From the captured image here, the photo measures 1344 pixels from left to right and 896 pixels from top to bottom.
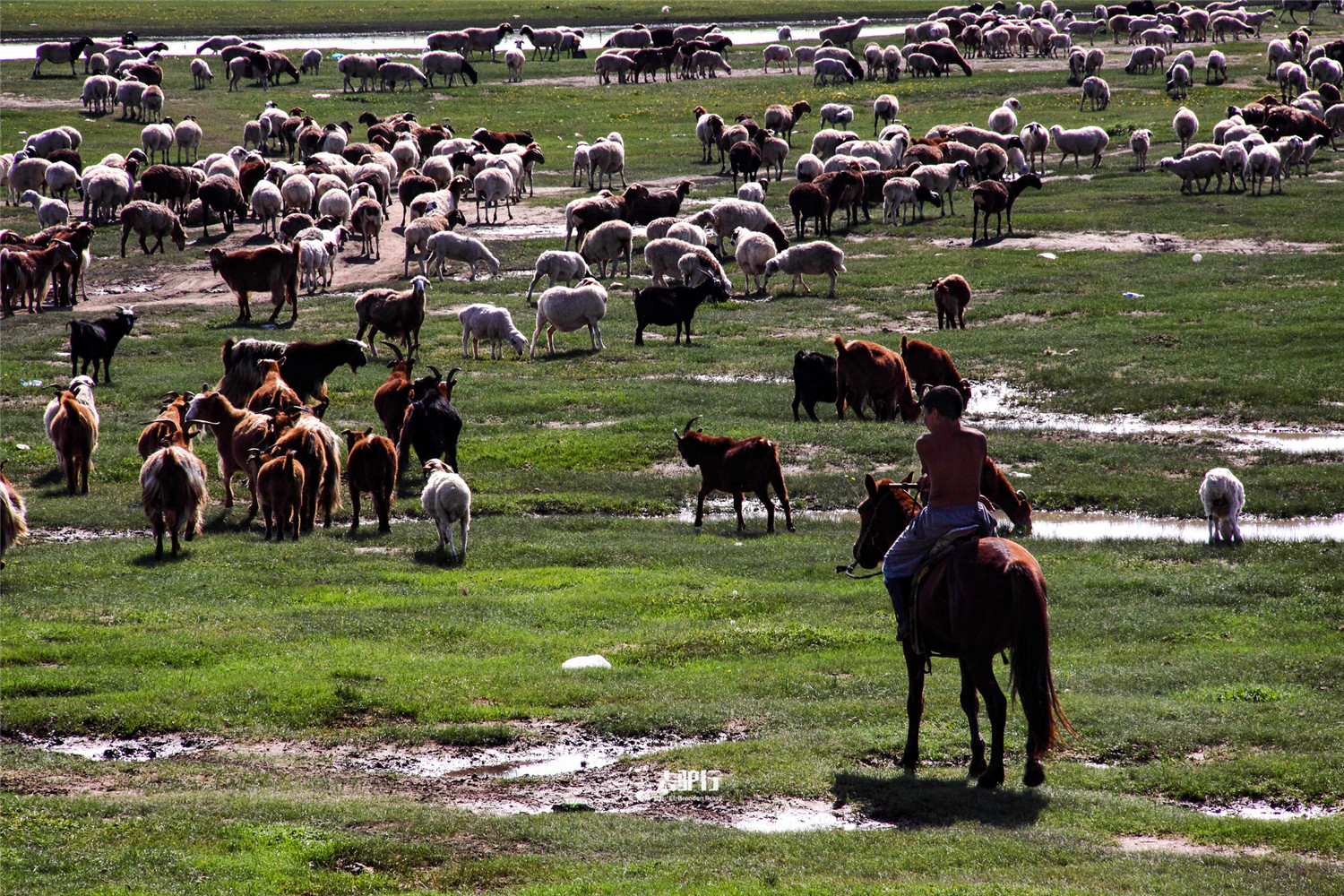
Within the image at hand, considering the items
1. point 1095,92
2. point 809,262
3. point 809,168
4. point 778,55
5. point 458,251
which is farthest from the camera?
point 778,55

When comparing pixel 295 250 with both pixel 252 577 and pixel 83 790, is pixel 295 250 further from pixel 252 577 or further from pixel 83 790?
pixel 83 790

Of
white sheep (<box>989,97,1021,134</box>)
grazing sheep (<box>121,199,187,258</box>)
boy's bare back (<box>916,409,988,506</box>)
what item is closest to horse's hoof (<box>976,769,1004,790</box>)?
boy's bare back (<box>916,409,988,506</box>)

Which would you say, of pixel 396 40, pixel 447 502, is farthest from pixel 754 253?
pixel 396 40

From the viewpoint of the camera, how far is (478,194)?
4184 centimetres

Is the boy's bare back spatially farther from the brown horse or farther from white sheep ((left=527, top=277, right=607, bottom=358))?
white sheep ((left=527, top=277, right=607, bottom=358))

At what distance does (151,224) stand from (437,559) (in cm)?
2648

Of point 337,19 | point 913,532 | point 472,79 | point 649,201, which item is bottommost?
point 913,532

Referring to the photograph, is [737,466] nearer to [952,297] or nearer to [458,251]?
[952,297]

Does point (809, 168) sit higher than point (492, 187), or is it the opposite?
point (809, 168)

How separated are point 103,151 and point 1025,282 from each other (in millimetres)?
37984

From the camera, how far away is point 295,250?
2959 cm

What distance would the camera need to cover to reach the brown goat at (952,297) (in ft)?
89.2

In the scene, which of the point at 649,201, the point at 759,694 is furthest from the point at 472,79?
the point at 759,694

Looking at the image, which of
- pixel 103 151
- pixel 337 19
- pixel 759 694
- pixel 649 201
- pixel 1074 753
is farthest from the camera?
pixel 337 19
